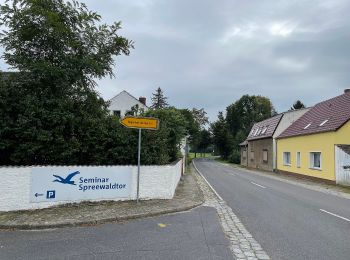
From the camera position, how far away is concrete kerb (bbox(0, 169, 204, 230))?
8.90m

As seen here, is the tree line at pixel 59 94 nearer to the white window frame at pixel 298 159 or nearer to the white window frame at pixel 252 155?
the white window frame at pixel 298 159

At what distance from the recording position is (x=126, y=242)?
23.6 feet

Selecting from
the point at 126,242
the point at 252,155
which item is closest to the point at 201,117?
the point at 252,155

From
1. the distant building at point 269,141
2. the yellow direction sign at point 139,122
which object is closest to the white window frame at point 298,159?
the distant building at point 269,141

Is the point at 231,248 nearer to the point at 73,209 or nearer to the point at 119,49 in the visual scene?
the point at 73,209

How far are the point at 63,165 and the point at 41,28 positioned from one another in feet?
15.7

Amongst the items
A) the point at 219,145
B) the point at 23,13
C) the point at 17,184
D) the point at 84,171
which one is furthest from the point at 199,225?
the point at 219,145

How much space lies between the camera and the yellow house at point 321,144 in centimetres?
2314

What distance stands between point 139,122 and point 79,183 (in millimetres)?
2849

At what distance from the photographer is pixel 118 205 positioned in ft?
38.1

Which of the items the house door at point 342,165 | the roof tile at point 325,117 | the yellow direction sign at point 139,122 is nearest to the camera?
the yellow direction sign at point 139,122

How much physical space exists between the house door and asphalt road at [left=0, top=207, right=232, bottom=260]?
16.1 metres

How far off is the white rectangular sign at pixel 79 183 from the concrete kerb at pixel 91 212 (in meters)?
0.36

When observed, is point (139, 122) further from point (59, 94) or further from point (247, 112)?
point (247, 112)
